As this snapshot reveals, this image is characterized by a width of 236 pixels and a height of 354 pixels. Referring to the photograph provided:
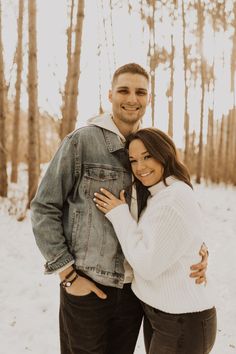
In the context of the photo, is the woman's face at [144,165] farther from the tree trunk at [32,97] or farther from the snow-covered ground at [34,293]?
the tree trunk at [32,97]

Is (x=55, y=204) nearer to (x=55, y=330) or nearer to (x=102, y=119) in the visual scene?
(x=102, y=119)

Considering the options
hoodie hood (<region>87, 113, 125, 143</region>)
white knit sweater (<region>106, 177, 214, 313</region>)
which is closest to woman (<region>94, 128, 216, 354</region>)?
white knit sweater (<region>106, 177, 214, 313</region>)

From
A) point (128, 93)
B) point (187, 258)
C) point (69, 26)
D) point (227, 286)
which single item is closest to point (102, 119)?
point (128, 93)

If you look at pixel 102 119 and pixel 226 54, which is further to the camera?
pixel 226 54

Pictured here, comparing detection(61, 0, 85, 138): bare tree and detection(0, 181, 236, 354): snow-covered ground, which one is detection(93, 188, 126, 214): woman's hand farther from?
detection(61, 0, 85, 138): bare tree

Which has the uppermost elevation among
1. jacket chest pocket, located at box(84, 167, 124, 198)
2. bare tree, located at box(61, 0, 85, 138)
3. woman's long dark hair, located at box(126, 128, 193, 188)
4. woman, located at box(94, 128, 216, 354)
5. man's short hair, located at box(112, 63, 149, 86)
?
bare tree, located at box(61, 0, 85, 138)

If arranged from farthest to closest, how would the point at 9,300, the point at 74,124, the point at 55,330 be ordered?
the point at 74,124 → the point at 9,300 → the point at 55,330

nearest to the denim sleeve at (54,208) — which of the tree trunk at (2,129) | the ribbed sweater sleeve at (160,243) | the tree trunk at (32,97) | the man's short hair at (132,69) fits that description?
the ribbed sweater sleeve at (160,243)

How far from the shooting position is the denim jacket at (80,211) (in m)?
1.99

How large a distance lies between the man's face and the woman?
0.78 ft

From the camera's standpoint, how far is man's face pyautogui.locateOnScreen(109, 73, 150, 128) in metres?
2.22

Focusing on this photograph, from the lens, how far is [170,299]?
1.86 meters

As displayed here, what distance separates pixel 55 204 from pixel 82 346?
0.88 metres

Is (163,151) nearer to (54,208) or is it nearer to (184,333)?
(54,208)
